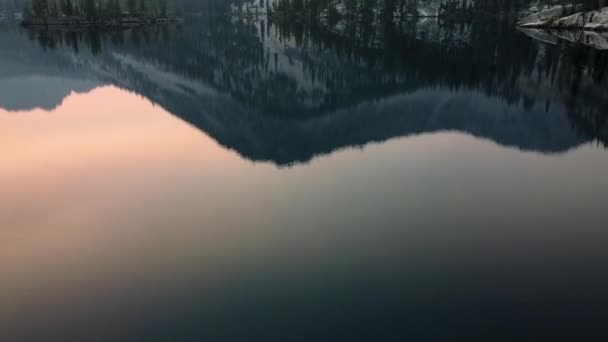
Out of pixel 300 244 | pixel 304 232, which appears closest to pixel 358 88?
pixel 304 232

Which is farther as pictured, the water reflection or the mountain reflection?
the mountain reflection

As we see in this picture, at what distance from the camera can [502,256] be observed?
86.0 ft

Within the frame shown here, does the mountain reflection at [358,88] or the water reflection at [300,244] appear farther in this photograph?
the mountain reflection at [358,88]

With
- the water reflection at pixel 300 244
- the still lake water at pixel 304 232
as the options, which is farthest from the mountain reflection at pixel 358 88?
the water reflection at pixel 300 244

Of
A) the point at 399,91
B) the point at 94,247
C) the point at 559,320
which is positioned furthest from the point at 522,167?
the point at 399,91

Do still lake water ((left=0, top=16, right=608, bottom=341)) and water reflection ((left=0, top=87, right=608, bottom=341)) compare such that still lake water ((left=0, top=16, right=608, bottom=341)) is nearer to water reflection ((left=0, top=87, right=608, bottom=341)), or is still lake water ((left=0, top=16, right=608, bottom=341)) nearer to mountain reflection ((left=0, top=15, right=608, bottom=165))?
water reflection ((left=0, top=87, right=608, bottom=341))

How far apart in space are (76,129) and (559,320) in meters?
65.3

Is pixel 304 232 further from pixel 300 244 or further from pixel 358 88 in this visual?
pixel 358 88

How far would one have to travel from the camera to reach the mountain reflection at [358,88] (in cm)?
6391

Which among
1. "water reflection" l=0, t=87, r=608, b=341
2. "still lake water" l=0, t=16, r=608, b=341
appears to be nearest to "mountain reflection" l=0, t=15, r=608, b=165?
"still lake water" l=0, t=16, r=608, b=341

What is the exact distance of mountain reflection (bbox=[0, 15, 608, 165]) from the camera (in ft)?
210

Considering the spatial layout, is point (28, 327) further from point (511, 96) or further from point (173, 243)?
point (511, 96)

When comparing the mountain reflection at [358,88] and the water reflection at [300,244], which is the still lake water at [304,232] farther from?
the mountain reflection at [358,88]

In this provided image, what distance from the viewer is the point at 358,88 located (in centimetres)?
12900
